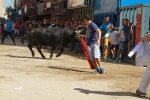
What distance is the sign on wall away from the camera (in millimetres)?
17467

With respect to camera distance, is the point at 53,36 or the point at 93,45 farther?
the point at 53,36

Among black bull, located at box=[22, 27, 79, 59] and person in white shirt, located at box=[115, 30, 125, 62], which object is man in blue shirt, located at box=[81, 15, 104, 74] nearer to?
person in white shirt, located at box=[115, 30, 125, 62]

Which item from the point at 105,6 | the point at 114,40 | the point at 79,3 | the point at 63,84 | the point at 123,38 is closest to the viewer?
the point at 63,84

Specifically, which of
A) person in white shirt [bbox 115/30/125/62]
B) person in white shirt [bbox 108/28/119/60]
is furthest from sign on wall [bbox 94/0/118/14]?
person in white shirt [bbox 115/30/125/62]

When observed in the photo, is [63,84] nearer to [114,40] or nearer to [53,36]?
[53,36]

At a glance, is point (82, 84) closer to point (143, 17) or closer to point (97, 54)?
point (97, 54)

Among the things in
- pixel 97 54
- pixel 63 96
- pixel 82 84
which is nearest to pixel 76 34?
pixel 97 54

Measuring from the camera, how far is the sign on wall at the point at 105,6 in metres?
17.5

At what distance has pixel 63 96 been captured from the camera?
6.84 meters

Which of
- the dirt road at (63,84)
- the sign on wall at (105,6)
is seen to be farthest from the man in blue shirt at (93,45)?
the sign on wall at (105,6)

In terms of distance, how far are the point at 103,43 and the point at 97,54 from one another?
5.33 metres

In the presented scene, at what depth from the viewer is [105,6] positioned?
19078 millimetres

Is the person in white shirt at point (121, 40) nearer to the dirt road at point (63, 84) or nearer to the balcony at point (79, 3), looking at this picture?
the dirt road at point (63, 84)

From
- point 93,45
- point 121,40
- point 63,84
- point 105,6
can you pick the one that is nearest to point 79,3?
point 105,6
